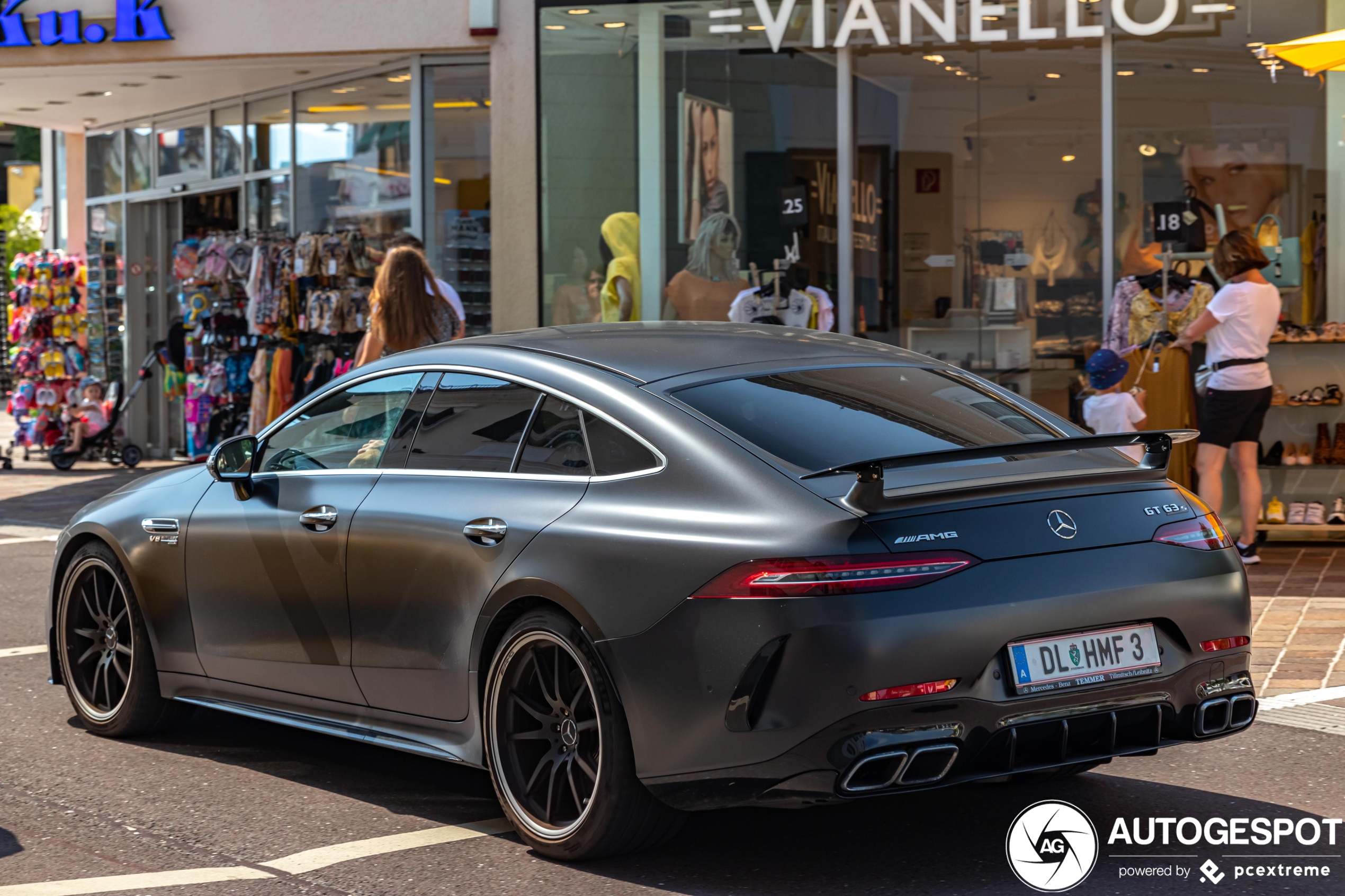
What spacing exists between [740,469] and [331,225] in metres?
12.7

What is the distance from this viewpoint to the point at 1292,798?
5.14 m

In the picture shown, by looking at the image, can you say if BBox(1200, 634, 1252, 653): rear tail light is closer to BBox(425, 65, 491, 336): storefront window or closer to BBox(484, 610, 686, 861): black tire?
BBox(484, 610, 686, 861): black tire

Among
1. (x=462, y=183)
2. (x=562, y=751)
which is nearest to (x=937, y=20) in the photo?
(x=462, y=183)

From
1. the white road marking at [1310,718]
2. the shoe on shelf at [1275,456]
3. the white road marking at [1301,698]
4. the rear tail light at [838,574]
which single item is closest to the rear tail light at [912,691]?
the rear tail light at [838,574]

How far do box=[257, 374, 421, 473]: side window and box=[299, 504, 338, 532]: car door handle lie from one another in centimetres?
17

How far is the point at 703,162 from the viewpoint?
13312mm

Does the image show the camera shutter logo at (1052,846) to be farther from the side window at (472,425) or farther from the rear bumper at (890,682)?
the side window at (472,425)

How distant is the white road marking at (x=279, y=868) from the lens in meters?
4.40

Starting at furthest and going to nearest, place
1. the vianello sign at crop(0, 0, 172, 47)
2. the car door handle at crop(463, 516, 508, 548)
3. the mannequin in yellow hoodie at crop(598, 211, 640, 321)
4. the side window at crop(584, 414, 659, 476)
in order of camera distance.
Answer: the vianello sign at crop(0, 0, 172, 47) → the mannequin in yellow hoodie at crop(598, 211, 640, 321) → the car door handle at crop(463, 516, 508, 548) → the side window at crop(584, 414, 659, 476)

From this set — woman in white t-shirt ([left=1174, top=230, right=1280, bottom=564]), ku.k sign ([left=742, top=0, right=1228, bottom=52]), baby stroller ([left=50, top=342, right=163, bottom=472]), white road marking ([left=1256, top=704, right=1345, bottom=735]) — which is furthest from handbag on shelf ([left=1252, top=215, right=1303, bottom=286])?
baby stroller ([left=50, top=342, right=163, bottom=472])

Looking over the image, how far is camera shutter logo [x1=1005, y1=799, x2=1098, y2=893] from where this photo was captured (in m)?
4.33

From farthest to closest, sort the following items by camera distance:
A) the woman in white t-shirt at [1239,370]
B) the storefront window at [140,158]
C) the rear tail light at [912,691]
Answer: the storefront window at [140,158]
the woman in white t-shirt at [1239,370]
the rear tail light at [912,691]

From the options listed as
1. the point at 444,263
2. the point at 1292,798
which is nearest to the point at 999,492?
the point at 1292,798

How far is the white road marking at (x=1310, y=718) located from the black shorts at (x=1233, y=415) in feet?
13.7
